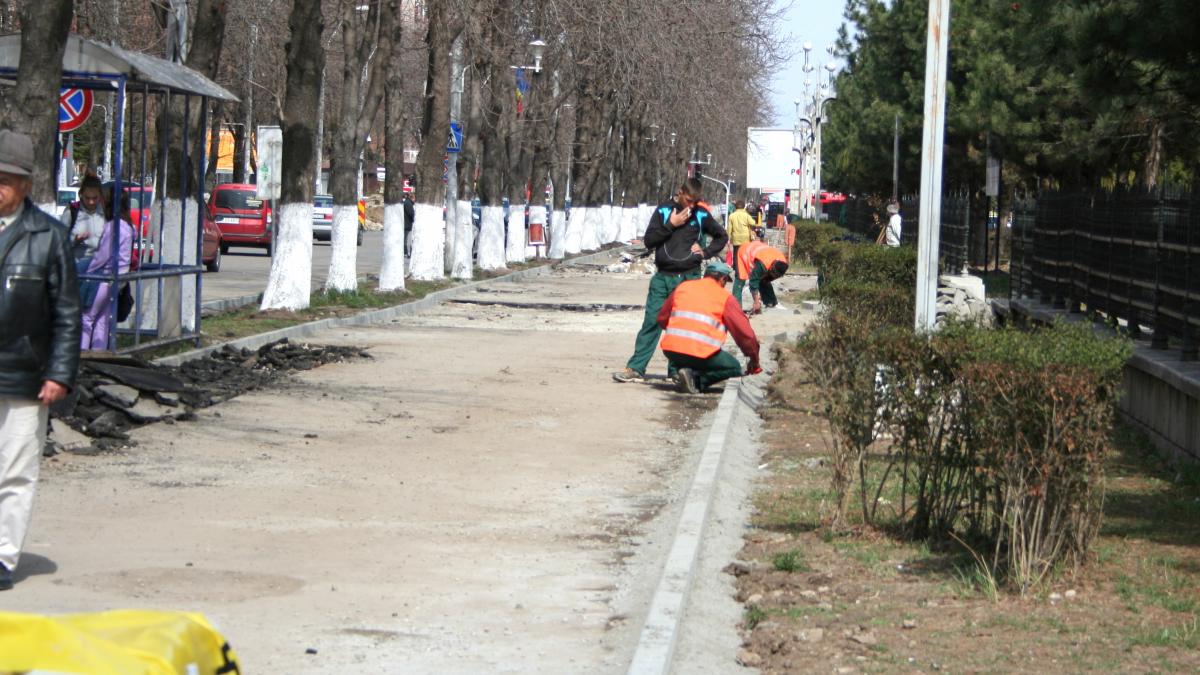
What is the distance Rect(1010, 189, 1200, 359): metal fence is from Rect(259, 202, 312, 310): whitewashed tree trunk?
8.84 metres

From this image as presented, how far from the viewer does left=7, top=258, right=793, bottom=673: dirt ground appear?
6.51 meters

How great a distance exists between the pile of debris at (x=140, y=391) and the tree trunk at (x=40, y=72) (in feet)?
5.62

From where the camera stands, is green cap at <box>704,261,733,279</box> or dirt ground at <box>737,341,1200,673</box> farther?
green cap at <box>704,261,733,279</box>

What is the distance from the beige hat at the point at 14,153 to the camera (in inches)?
264

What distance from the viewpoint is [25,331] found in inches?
269

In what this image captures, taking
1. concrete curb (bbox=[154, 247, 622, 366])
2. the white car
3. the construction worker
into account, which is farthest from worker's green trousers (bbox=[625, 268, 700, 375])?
the white car

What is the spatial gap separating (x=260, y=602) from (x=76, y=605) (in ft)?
2.29

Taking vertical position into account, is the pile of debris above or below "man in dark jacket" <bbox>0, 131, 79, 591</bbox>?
below

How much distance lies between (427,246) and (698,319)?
673 inches

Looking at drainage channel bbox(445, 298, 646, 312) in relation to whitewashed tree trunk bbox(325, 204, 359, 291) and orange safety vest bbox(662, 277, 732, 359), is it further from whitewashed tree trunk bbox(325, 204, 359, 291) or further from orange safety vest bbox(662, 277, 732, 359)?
orange safety vest bbox(662, 277, 732, 359)

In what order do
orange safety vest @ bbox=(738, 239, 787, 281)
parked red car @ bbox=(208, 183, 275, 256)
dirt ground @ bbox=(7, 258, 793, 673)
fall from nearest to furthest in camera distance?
1. dirt ground @ bbox=(7, 258, 793, 673)
2. orange safety vest @ bbox=(738, 239, 787, 281)
3. parked red car @ bbox=(208, 183, 275, 256)

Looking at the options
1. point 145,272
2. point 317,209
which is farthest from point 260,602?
point 317,209

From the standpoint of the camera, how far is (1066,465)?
6.96m

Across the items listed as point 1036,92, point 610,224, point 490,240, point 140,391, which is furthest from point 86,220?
A: point 610,224
